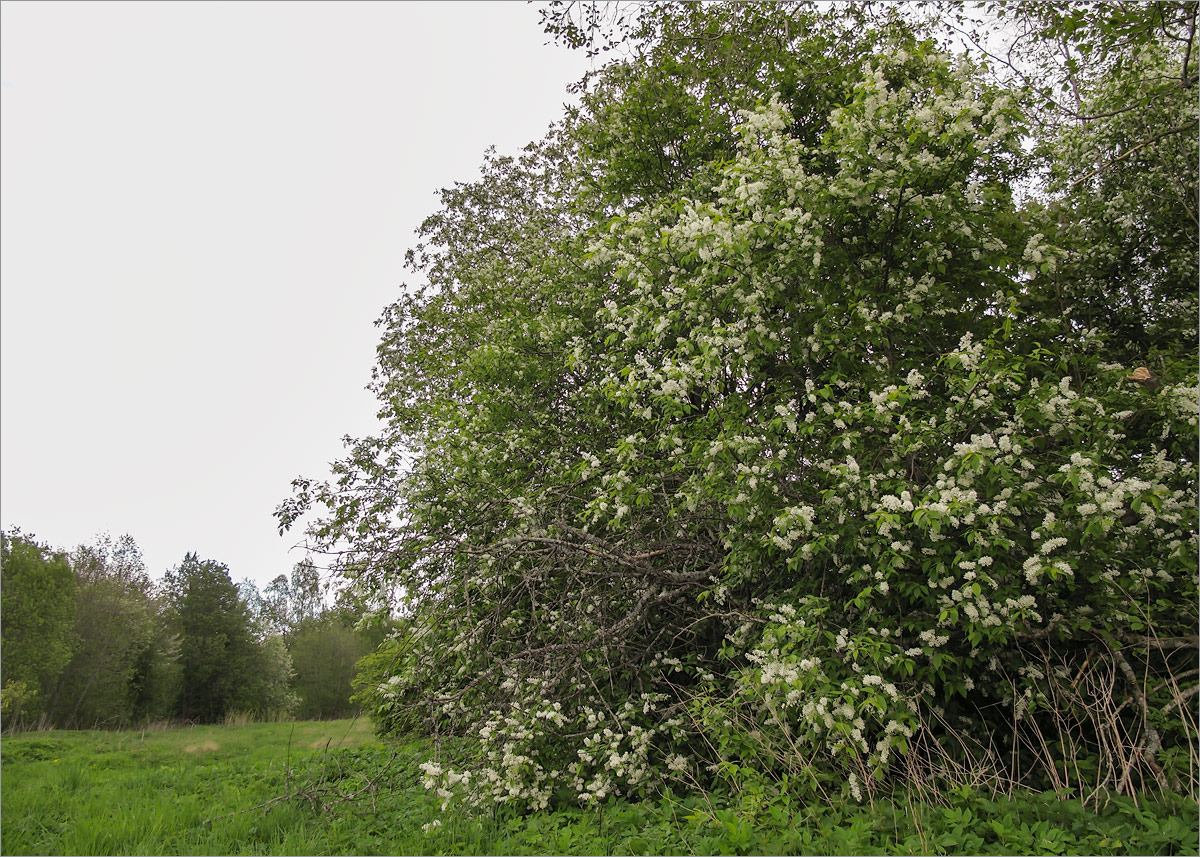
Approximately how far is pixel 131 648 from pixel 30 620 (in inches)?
266

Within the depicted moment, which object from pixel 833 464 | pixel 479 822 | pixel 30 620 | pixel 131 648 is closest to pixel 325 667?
pixel 131 648

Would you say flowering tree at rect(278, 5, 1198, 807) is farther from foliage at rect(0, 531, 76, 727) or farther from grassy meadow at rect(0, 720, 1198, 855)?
foliage at rect(0, 531, 76, 727)

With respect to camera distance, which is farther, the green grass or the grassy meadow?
the green grass

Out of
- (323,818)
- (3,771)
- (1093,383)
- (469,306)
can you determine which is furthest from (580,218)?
(3,771)

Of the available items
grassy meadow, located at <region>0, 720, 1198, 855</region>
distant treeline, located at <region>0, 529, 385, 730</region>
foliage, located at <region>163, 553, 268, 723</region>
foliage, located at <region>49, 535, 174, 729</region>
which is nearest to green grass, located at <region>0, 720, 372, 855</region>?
grassy meadow, located at <region>0, 720, 1198, 855</region>

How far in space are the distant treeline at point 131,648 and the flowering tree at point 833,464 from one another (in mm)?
14500

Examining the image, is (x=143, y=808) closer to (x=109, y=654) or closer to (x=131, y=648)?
(x=109, y=654)

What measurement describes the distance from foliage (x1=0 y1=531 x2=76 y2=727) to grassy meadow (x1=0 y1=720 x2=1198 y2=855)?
530 inches

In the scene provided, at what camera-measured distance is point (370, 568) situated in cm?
556

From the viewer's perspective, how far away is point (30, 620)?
18.9 metres

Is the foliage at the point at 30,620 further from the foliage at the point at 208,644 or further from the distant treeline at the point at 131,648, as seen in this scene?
the foliage at the point at 208,644

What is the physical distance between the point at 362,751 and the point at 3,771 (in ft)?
17.1

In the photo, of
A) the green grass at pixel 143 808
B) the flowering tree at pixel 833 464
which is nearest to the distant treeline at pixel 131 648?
the green grass at pixel 143 808

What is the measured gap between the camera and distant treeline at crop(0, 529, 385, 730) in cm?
1912
